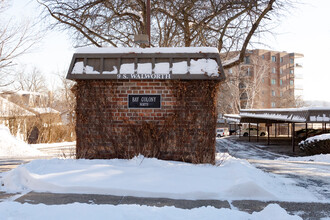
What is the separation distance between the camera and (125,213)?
4.22 m

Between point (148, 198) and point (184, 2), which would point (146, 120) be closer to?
point (148, 198)

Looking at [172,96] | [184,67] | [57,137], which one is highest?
[184,67]

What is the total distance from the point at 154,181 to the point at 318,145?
17.2m

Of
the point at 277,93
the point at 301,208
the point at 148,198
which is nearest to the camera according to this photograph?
the point at 301,208

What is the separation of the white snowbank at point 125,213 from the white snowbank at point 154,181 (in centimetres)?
97

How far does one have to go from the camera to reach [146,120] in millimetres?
7773

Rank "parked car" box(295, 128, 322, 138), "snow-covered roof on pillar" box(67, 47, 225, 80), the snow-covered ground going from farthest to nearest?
"parked car" box(295, 128, 322, 138), "snow-covered roof on pillar" box(67, 47, 225, 80), the snow-covered ground

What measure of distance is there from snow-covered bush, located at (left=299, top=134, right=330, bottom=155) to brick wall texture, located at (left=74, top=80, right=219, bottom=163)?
14.6 meters

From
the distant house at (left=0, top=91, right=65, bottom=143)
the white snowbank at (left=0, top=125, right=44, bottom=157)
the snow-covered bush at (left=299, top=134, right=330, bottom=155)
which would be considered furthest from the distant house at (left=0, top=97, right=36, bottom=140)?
the snow-covered bush at (left=299, top=134, right=330, bottom=155)

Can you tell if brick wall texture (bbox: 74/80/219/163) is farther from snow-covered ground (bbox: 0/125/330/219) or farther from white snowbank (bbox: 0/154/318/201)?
white snowbank (bbox: 0/154/318/201)


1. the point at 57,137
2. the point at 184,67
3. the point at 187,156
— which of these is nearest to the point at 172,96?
the point at 184,67

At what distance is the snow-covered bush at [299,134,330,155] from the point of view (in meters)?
19.2

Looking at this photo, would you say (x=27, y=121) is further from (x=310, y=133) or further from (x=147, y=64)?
(x=310, y=133)

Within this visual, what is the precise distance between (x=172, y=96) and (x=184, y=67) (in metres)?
0.79
